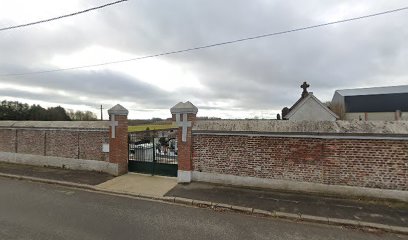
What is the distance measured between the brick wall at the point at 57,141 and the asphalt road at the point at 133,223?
11.4 ft

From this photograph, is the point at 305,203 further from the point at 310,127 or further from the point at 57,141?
the point at 57,141

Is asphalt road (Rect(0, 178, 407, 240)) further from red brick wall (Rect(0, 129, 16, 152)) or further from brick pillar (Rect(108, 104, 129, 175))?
red brick wall (Rect(0, 129, 16, 152))

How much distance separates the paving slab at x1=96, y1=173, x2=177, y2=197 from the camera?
7770mm

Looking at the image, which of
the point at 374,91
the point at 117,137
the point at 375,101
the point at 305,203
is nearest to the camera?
the point at 305,203

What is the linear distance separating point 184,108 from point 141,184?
3094 mm

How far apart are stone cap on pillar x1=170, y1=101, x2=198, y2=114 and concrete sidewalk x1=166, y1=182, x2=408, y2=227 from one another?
2637mm

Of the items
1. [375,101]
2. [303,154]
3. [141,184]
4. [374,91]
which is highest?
[374,91]

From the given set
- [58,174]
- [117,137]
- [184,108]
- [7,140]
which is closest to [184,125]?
[184,108]

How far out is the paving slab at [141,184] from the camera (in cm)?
777

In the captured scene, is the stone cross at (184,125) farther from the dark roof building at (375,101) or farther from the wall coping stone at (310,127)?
the dark roof building at (375,101)

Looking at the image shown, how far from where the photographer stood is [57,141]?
36.9 ft

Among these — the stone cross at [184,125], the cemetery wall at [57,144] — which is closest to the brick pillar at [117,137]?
the cemetery wall at [57,144]

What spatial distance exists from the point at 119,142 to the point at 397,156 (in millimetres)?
9268

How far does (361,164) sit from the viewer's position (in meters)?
6.79
